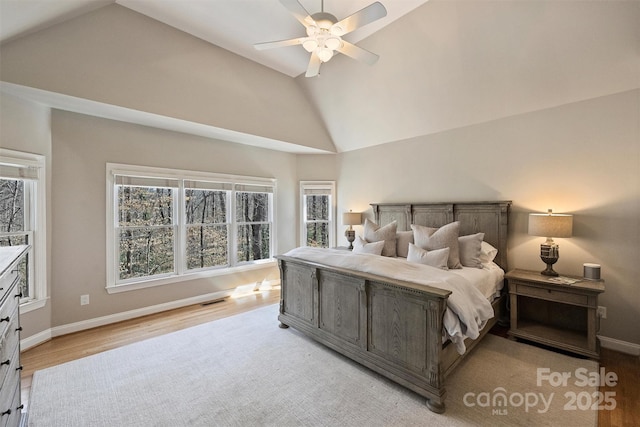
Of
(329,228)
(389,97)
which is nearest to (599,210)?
(389,97)

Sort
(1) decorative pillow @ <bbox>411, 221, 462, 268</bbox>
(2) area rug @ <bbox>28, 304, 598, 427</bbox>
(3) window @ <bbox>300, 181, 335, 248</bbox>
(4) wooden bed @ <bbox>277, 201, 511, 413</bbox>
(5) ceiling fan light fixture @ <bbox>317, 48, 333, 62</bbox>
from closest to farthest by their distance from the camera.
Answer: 1. (2) area rug @ <bbox>28, 304, 598, 427</bbox>
2. (4) wooden bed @ <bbox>277, 201, 511, 413</bbox>
3. (5) ceiling fan light fixture @ <bbox>317, 48, 333, 62</bbox>
4. (1) decorative pillow @ <bbox>411, 221, 462, 268</bbox>
5. (3) window @ <bbox>300, 181, 335, 248</bbox>

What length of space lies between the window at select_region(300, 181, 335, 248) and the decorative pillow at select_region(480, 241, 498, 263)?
2905 mm

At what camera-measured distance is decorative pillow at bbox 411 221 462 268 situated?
317cm

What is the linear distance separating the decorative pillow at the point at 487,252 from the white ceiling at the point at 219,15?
2.81 meters

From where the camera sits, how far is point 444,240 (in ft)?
10.8

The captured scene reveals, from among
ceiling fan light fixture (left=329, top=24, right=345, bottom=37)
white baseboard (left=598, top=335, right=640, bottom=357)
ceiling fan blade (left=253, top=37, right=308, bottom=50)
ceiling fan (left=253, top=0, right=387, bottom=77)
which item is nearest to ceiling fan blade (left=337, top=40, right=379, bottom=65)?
ceiling fan (left=253, top=0, right=387, bottom=77)

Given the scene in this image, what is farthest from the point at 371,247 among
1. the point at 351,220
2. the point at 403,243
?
the point at 351,220

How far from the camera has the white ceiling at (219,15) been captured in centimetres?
223

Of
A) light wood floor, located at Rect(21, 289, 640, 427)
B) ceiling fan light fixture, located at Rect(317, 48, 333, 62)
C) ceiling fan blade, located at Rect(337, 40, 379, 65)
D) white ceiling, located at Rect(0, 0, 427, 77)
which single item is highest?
white ceiling, located at Rect(0, 0, 427, 77)

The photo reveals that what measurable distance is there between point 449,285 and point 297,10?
242 cm

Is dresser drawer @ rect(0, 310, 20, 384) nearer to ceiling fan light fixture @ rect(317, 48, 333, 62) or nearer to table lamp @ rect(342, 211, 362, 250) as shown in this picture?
ceiling fan light fixture @ rect(317, 48, 333, 62)

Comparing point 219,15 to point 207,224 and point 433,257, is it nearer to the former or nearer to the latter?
point 207,224

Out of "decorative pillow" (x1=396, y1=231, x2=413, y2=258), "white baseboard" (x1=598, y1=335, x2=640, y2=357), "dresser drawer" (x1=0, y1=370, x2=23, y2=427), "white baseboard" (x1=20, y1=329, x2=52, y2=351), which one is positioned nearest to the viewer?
"dresser drawer" (x1=0, y1=370, x2=23, y2=427)

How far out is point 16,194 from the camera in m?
2.90
